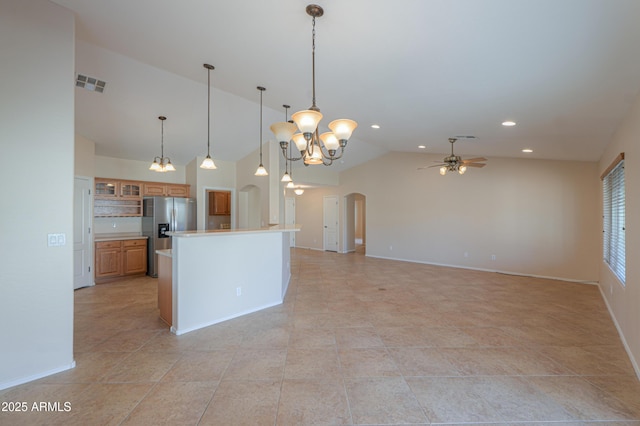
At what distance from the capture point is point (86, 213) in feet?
17.3

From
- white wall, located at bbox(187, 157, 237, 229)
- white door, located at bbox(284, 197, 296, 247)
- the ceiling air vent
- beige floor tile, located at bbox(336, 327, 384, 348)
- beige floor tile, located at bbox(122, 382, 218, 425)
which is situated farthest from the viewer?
white door, located at bbox(284, 197, 296, 247)

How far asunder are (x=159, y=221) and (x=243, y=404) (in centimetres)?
540

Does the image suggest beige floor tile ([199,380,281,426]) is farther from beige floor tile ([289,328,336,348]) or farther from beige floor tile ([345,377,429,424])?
beige floor tile ([289,328,336,348])

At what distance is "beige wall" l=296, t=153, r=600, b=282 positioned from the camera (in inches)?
232

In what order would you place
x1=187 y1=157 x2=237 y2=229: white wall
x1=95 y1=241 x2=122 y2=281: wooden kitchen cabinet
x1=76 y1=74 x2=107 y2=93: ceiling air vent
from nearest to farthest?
1. x1=76 y1=74 x2=107 y2=93: ceiling air vent
2. x1=95 y1=241 x2=122 y2=281: wooden kitchen cabinet
3. x1=187 y1=157 x2=237 y2=229: white wall

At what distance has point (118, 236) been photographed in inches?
247

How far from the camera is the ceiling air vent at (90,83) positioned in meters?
3.96

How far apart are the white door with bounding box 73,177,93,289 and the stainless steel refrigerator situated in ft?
3.67

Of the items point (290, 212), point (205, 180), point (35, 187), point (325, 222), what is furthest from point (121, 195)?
point (325, 222)

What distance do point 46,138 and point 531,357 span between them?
482 centimetres

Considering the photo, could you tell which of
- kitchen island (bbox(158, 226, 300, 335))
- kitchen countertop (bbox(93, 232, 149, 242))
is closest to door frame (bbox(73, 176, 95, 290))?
kitchen countertop (bbox(93, 232, 149, 242))

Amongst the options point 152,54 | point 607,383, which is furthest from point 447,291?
point 152,54

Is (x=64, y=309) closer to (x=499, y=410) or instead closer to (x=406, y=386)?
(x=406, y=386)

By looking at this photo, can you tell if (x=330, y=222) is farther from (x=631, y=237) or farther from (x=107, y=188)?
(x=631, y=237)
